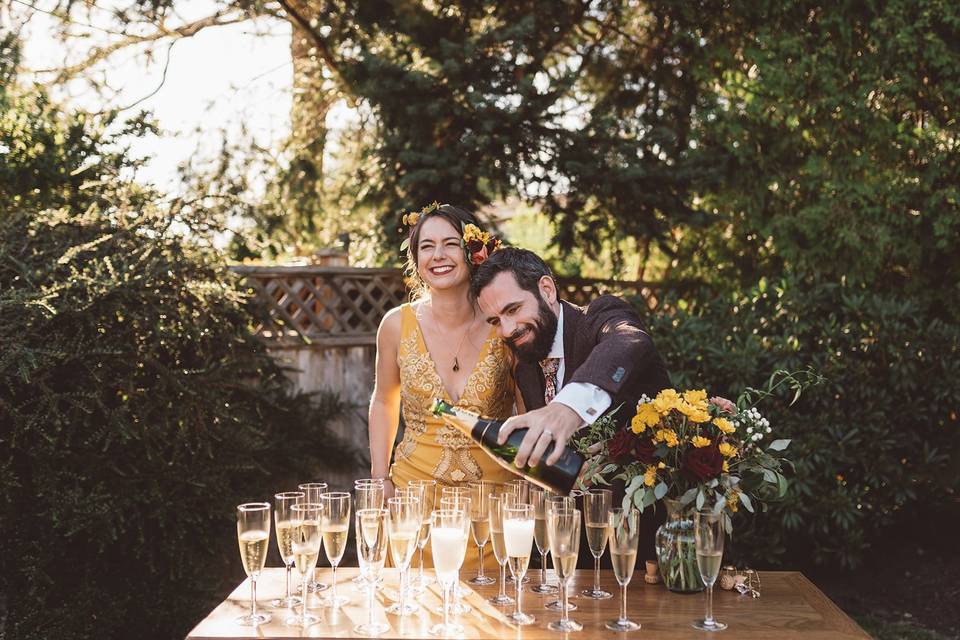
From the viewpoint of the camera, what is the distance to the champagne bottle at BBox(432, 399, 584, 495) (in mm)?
1970

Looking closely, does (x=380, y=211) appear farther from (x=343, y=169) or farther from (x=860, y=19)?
(x=860, y=19)

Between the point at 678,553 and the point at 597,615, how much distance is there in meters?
0.28

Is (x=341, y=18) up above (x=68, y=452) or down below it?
above

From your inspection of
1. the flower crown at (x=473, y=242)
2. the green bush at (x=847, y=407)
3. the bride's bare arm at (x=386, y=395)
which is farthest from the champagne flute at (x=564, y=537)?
the green bush at (x=847, y=407)

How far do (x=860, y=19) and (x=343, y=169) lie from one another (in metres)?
4.47

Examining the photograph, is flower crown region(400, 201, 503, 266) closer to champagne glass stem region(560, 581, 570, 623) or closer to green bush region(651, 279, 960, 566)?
champagne glass stem region(560, 581, 570, 623)

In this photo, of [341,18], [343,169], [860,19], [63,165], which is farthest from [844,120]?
[63,165]

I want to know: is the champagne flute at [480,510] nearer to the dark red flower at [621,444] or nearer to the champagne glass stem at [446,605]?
the champagne glass stem at [446,605]

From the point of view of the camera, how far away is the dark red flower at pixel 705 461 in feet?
6.22

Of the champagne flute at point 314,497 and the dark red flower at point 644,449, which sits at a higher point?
the dark red flower at point 644,449

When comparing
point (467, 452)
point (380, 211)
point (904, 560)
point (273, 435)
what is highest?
point (380, 211)

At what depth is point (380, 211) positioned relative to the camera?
6.27 metres

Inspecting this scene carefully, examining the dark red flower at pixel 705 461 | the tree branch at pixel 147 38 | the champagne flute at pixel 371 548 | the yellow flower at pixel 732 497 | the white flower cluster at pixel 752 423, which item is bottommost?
the champagne flute at pixel 371 548

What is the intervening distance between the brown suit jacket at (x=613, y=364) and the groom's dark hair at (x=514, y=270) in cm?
17
